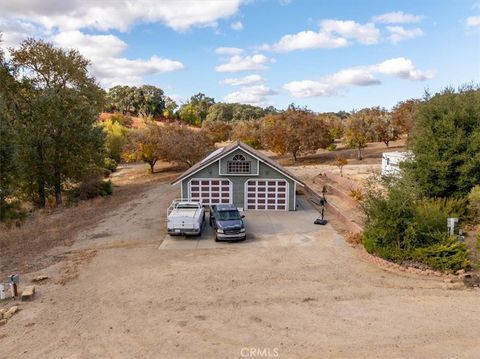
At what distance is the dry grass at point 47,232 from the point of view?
16984 mm

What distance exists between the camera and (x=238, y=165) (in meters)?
26.7

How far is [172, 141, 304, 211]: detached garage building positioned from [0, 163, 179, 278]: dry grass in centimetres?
670

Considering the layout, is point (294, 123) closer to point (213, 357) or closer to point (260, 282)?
point (260, 282)

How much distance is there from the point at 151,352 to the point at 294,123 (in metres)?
42.9

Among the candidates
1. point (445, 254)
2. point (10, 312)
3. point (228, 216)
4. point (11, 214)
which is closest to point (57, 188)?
point (11, 214)

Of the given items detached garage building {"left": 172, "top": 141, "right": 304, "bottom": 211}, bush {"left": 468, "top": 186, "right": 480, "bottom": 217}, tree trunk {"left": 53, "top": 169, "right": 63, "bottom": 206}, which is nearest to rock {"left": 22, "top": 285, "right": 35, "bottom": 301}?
detached garage building {"left": 172, "top": 141, "right": 304, "bottom": 211}

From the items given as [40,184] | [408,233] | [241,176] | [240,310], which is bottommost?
[240,310]

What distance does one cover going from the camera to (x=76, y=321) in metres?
11.6

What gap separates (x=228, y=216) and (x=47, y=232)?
10557 mm

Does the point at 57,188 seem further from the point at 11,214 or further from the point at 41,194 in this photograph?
the point at 11,214

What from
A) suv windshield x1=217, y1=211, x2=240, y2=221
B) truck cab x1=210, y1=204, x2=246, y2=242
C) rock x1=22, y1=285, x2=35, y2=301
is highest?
suv windshield x1=217, y1=211, x2=240, y2=221

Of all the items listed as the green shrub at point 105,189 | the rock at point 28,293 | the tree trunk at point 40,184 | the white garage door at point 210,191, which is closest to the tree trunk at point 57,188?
the tree trunk at point 40,184

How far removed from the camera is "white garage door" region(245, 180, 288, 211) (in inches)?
1056

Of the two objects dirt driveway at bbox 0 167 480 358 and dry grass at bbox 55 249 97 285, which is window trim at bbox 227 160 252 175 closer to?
dirt driveway at bbox 0 167 480 358
